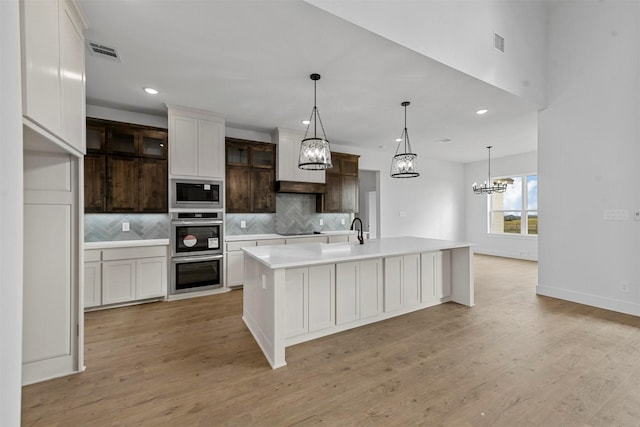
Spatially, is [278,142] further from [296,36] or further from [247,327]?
[247,327]

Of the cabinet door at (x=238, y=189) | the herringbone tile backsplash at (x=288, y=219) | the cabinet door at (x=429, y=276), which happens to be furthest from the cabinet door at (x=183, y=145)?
the cabinet door at (x=429, y=276)

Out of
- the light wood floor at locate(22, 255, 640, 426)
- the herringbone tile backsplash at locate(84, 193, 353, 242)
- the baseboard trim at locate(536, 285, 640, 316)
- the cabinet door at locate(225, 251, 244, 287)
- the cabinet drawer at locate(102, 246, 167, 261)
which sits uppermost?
the herringbone tile backsplash at locate(84, 193, 353, 242)

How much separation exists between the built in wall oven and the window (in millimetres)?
7188

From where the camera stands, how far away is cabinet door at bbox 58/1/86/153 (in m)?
1.82

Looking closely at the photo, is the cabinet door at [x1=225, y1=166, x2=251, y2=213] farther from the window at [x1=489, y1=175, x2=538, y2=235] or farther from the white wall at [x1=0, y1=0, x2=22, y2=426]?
the window at [x1=489, y1=175, x2=538, y2=235]

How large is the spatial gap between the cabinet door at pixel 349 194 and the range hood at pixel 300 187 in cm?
51

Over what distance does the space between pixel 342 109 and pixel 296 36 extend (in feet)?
5.75

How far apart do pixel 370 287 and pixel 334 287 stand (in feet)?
1.60

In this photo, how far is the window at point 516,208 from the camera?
271 inches

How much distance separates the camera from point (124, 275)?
11.7 ft

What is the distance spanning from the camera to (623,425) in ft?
5.19

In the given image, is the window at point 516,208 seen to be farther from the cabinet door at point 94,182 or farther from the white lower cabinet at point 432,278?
the cabinet door at point 94,182

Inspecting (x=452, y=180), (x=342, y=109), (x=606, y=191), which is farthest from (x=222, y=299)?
(x=452, y=180)

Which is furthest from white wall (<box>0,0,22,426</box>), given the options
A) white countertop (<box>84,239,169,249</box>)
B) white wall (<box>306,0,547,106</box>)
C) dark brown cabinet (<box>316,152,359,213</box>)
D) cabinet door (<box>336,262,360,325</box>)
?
dark brown cabinet (<box>316,152,359,213</box>)
